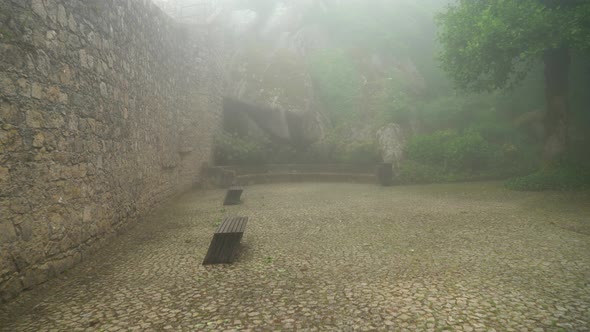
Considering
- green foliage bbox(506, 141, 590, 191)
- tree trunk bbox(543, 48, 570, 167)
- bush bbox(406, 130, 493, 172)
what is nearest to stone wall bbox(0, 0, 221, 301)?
bush bbox(406, 130, 493, 172)

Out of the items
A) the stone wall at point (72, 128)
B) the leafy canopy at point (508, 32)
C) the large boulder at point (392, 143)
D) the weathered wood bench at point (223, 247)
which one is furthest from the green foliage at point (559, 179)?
the stone wall at point (72, 128)

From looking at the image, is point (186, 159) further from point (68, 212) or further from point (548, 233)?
point (548, 233)

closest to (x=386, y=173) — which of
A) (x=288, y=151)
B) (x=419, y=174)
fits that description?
(x=419, y=174)

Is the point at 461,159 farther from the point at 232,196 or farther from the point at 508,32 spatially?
the point at 232,196

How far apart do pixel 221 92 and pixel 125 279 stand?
12499mm

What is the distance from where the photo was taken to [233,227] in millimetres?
5211

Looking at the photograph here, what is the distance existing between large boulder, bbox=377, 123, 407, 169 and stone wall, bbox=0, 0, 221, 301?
9.61 meters

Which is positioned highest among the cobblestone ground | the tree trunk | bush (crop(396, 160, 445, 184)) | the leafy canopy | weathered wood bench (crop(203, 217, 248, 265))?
the leafy canopy

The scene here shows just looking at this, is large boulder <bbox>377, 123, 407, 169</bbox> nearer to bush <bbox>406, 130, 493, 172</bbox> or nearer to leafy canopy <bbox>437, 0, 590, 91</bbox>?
bush <bbox>406, 130, 493, 172</bbox>

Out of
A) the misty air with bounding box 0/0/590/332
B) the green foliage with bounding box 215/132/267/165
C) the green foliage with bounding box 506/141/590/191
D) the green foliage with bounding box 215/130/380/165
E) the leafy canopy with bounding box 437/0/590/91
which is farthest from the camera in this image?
the green foliage with bounding box 215/130/380/165

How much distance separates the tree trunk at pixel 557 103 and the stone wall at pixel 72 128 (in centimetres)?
1172

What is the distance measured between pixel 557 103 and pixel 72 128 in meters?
13.2

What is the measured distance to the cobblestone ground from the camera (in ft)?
10.5

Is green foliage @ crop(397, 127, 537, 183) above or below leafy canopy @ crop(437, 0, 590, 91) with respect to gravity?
below
